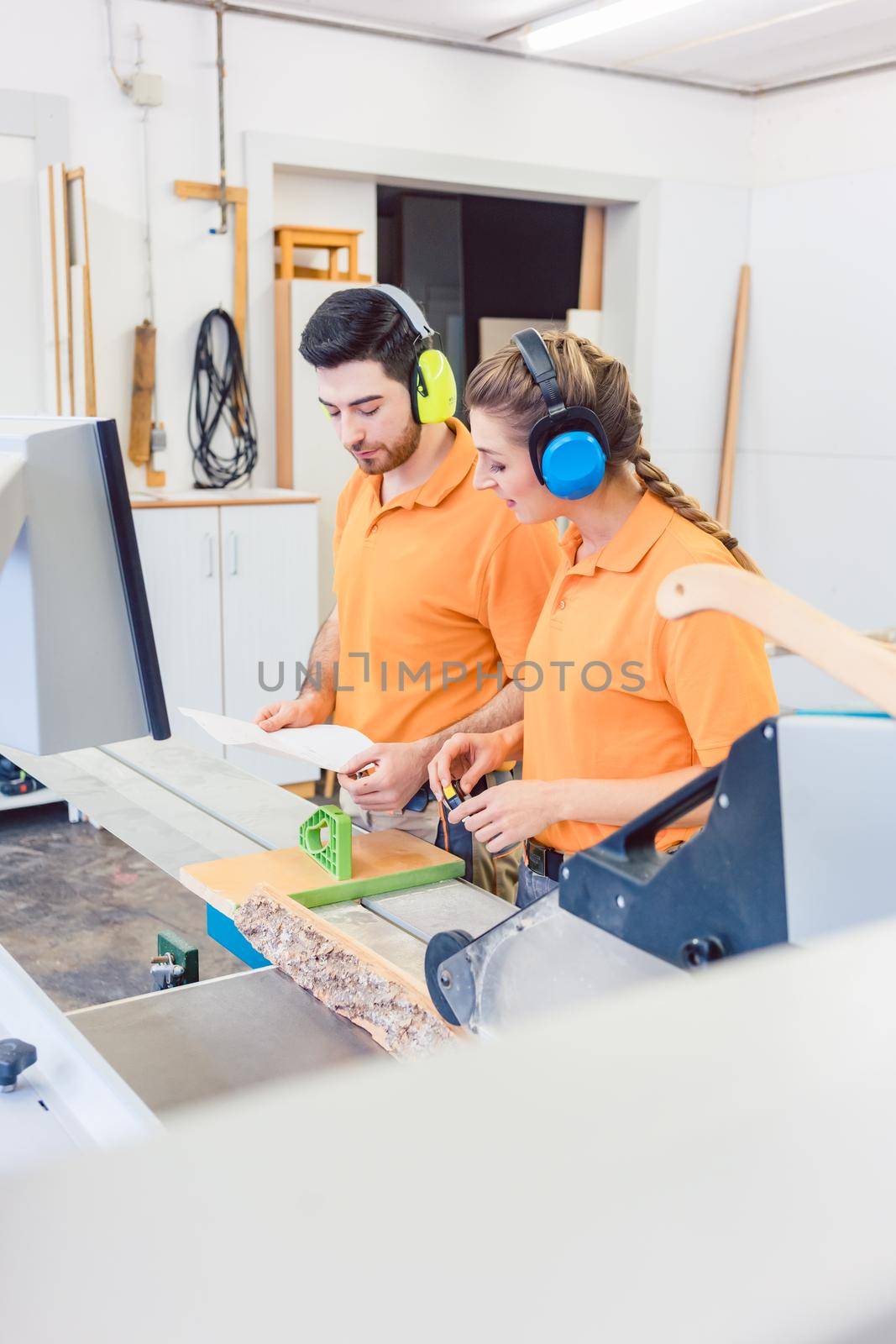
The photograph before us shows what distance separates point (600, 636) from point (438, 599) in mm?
510

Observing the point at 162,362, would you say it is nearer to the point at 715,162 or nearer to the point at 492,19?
the point at 492,19

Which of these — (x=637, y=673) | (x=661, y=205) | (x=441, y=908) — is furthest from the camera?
(x=661, y=205)

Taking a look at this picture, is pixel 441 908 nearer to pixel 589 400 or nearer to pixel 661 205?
pixel 589 400

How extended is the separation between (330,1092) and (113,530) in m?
0.95

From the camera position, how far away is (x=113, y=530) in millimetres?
1155

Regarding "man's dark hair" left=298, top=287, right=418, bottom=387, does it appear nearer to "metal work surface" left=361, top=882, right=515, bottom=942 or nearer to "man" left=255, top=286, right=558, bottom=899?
"man" left=255, top=286, right=558, bottom=899

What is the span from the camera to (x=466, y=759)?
76.0 inches

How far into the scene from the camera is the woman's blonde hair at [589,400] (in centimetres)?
171

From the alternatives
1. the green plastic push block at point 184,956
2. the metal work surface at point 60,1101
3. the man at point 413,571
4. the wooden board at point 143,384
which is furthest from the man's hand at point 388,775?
the wooden board at point 143,384

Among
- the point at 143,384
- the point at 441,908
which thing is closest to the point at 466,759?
the point at 441,908

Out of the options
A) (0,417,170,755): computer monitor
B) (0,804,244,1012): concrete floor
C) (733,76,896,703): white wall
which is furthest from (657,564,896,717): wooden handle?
(733,76,896,703): white wall

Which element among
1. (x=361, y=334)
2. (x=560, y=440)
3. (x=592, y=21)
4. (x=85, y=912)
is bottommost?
(x=85, y=912)

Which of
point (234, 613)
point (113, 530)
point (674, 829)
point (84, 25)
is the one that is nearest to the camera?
point (113, 530)

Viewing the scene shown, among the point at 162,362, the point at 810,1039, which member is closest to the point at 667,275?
the point at 162,362
